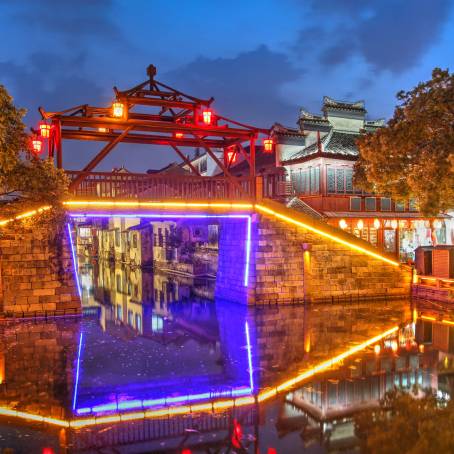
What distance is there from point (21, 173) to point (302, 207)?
1724cm

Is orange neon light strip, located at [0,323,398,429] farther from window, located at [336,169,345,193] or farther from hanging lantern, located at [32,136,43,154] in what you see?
window, located at [336,169,345,193]

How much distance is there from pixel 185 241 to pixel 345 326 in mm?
21954

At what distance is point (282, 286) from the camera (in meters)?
22.9

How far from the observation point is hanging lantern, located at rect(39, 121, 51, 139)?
19.3 m

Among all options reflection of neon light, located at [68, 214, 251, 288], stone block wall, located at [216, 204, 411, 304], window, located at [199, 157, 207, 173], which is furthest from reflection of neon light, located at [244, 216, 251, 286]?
window, located at [199, 157, 207, 173]

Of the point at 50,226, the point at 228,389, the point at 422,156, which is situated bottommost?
the point at 228,389

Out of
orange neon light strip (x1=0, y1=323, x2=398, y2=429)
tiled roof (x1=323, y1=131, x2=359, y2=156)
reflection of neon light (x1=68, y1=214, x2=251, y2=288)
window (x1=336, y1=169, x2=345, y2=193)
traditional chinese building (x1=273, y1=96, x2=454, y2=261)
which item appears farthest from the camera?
tiled roof (x1=323, y1=131, x2=359, y2=156)

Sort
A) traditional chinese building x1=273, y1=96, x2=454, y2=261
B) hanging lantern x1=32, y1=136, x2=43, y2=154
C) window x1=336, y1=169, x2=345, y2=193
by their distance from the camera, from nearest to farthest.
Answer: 1. hanging lantern x1=32, y1=136, x2=43, y2=154
2. traditional chinese building x1=273, y1=96, x2=454, y2=261
3. window x1=336, y1=169, x2=345, y2=193

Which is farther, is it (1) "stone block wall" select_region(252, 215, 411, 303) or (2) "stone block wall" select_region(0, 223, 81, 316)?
(1) "stone block wall" select_region(252, 215, 411, 303)

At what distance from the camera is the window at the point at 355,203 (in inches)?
1193

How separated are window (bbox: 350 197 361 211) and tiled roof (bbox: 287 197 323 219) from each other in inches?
95.0

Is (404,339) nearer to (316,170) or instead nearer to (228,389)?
(228,389)

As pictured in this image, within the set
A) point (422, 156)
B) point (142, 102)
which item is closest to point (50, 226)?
point (142, 102)

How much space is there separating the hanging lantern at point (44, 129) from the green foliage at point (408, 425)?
1557cm
